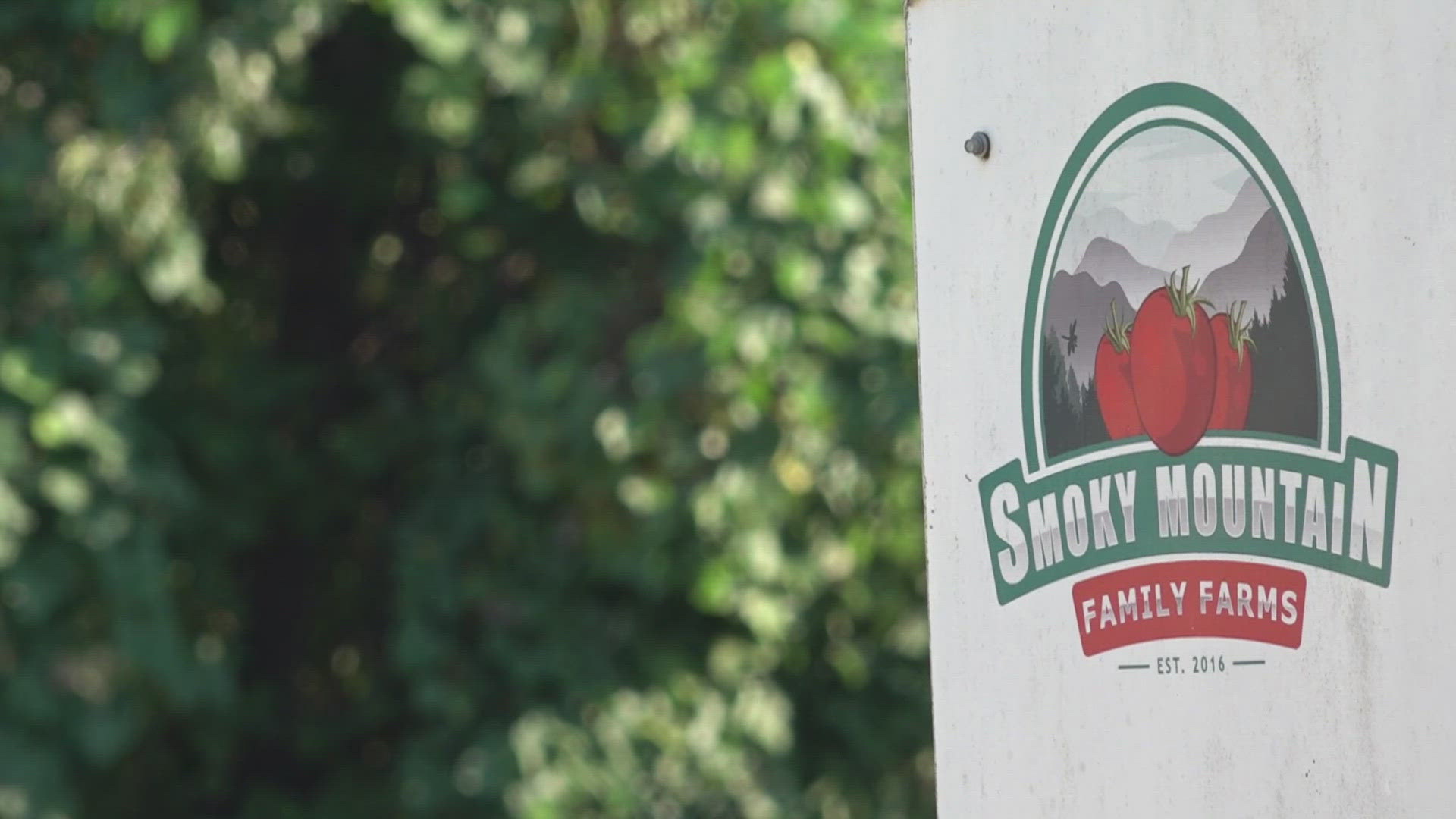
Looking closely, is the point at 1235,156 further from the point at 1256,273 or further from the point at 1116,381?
the point at 1116,381

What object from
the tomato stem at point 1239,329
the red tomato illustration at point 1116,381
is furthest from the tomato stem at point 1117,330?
the tomato stem at point 1239,329

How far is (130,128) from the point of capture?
12.2 feet

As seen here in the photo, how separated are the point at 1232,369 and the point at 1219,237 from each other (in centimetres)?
10

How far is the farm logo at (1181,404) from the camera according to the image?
1.38 metres

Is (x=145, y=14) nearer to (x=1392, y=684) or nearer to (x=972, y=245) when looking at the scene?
(x=972, y=245)

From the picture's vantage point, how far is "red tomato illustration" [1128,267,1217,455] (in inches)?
58.2

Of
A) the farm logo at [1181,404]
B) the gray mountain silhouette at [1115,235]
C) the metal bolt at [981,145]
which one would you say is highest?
the metal bolt at [981,145]

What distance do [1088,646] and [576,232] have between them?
2566mm

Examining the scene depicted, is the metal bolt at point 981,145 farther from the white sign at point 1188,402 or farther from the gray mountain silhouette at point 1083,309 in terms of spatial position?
the gray mountain silhouette at point 1083,309

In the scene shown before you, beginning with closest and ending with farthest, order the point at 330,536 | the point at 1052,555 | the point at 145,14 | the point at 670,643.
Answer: the point at 1052,555, the point at 145,14, the point at 670,643, the point at 330,536

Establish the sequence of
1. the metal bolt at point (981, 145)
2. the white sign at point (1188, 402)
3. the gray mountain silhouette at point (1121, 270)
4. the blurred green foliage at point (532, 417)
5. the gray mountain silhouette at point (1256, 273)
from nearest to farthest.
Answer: the white sign at point (1188, 402), the gray mountain silhouette at point (1256, 273), the gray mountain silhouette at point (1121, 270), the metal bolt at point (981, 145), the blurred green foliage at point (532, 417)

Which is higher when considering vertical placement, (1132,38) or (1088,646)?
(1132,38)

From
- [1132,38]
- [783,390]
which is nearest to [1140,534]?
[1132,38]

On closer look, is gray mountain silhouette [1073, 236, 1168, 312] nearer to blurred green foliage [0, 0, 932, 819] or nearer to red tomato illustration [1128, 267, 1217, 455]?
red tomato illustration [1128, 267, 1217, 455]
